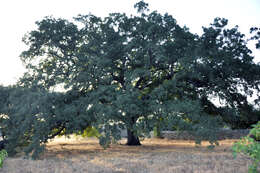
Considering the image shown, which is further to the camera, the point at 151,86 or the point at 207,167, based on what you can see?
the point at 151,86

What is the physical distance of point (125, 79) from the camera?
42.9 feet

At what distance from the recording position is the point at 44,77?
13.3m

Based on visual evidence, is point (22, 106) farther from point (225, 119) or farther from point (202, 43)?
point (225, 119)

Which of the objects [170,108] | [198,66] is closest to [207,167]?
[170,108]

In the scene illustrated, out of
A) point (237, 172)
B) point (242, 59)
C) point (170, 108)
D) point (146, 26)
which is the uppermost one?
point (146, 26)

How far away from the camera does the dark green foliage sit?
37.7 feet

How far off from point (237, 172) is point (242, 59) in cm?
844

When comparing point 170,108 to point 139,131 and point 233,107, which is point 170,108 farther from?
point 233,107

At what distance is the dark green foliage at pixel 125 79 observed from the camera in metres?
11.5

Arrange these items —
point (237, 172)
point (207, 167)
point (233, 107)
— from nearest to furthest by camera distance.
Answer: point (237, 172) → point (207, 167) → point (233, 107)

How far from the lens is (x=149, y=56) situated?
1276 centimetres

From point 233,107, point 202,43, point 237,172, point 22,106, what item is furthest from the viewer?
point 233,107

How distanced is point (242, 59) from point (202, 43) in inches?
90.3

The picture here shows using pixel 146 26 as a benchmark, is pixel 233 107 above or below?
below
